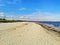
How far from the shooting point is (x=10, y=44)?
11477 millimetres

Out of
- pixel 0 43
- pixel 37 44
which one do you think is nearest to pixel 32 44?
pixel 37 44

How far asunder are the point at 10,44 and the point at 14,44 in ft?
1.05

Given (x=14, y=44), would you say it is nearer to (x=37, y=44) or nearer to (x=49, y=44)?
(x=37, y=44)

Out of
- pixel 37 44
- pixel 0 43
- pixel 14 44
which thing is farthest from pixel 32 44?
pixel 0 43

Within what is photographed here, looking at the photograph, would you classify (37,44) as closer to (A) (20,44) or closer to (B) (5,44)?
(A) (20,44)

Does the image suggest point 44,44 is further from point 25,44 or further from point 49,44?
point 25,44

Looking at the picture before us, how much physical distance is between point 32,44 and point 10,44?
174cm

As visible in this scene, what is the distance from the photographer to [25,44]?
38.8ft

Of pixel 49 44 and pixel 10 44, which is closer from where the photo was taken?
pixel 10 44

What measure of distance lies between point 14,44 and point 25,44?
2.84 ft

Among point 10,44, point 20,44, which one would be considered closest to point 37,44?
point 20,44

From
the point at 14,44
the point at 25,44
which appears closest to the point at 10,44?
the point at 14,44

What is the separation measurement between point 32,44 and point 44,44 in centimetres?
97

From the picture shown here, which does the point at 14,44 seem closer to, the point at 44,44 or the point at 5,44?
the point at 5,44
